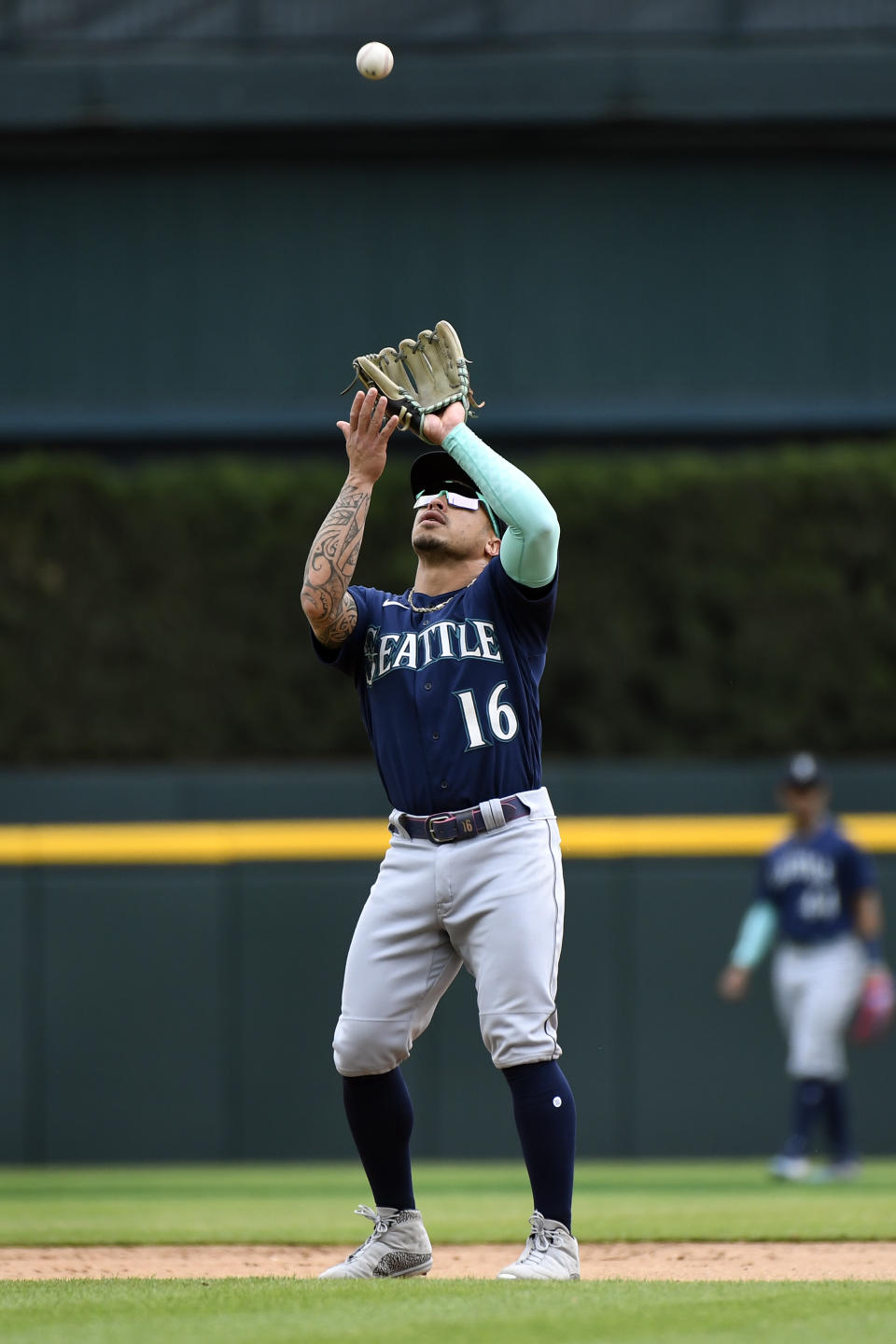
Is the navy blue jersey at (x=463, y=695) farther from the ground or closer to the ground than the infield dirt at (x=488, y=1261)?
farther from the ground

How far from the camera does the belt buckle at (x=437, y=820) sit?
4.04m

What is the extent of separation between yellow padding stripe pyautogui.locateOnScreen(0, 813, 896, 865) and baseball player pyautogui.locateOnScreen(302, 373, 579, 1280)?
524cm

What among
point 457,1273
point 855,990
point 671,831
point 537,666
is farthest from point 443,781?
point 671,831

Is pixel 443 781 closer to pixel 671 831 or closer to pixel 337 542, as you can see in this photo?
pixel 337 542

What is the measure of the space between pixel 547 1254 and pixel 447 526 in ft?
5.63

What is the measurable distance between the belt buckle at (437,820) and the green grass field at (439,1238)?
3.18 feet

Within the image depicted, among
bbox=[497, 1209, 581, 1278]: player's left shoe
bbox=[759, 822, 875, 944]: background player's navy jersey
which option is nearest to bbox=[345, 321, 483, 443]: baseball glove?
bbox=[497, 1209, 581, 1278]: player's left shoe

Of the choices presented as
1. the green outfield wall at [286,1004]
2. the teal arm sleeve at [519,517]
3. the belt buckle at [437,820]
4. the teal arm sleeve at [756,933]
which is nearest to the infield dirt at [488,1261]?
the belt buckle at [437,820]

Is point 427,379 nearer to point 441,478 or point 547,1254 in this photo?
point 441,478

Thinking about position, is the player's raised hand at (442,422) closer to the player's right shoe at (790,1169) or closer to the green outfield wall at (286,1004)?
the player's right shoe at (790,1169)

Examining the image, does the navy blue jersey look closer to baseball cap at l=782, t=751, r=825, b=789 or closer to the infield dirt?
the infield dirt

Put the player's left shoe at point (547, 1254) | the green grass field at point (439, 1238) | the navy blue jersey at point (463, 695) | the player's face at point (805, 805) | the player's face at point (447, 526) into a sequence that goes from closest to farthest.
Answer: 1. the green grass field at point (439, 1238)
2. the player's left shoe at point (547, 1254)
3. the navy blue jersey at point (463, 695)
4. the player's face at point (447, 526)
5. the player's face at point (805, 805)

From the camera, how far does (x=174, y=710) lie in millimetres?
10406

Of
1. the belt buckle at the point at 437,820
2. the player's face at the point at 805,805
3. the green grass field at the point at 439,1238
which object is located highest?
the belt buckle at the point at 437,820
